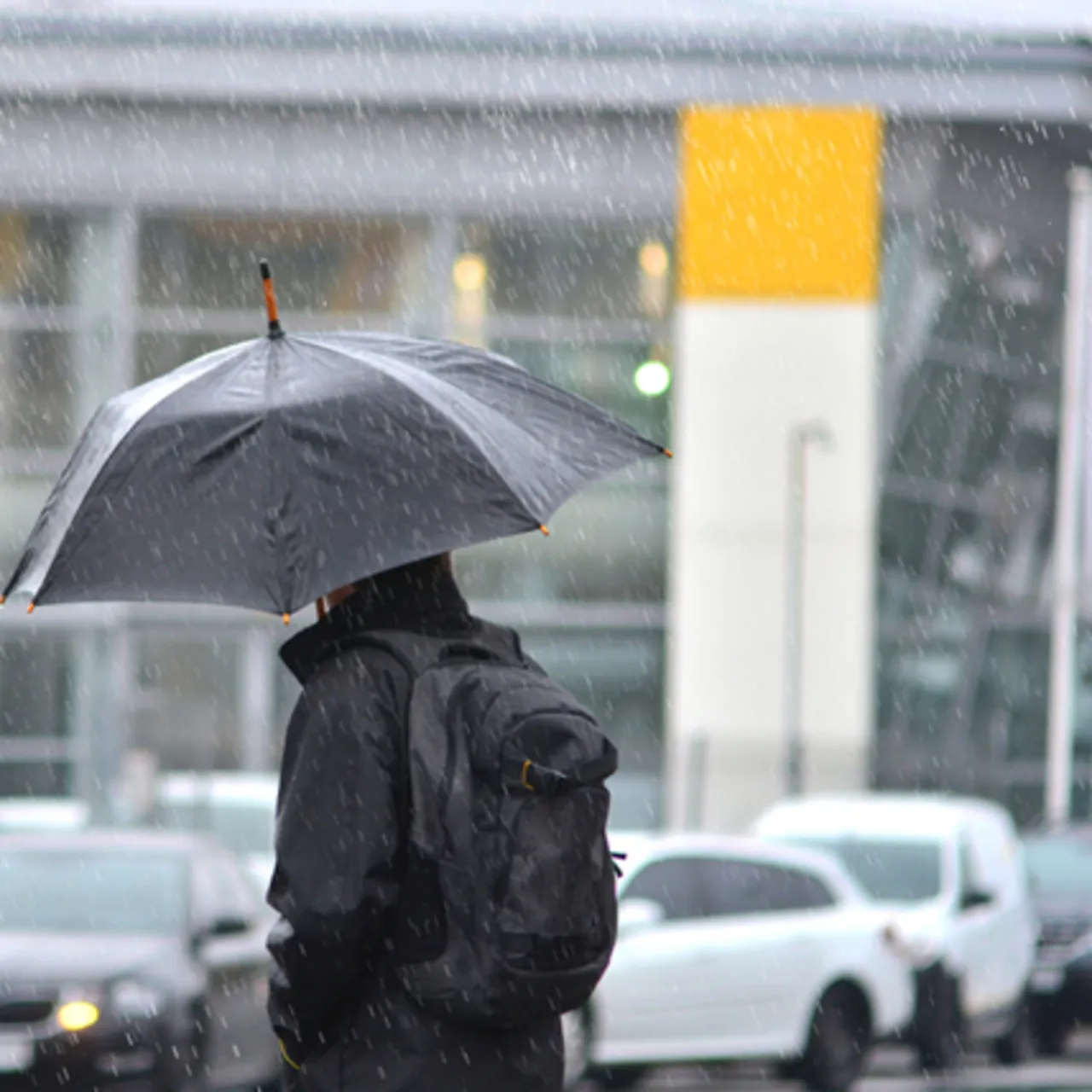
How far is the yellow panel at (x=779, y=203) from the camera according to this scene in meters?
28.5

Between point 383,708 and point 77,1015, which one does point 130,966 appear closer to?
point 77,1015

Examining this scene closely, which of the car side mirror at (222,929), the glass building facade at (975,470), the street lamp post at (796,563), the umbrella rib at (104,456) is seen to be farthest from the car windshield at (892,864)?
the glass building facade at (975,470)

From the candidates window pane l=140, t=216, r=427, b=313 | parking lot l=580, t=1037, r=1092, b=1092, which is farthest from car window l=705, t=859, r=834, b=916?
window pane l=140, t=216, r=427, b=313

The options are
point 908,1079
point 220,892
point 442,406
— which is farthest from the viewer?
point 908,1079

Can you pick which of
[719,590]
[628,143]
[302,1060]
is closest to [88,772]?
[719,590]

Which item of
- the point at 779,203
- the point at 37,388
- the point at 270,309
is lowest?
the point at 270,309

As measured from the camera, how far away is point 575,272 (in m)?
28.7

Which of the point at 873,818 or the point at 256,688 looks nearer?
the point at 873,818

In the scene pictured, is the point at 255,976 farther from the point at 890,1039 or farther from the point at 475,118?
the point at 475,118

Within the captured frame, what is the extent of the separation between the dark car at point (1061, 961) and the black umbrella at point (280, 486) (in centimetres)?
1306

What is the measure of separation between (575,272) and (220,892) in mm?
18157

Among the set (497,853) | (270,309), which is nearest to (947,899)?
(270,309)

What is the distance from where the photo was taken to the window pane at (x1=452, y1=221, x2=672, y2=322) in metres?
28.6

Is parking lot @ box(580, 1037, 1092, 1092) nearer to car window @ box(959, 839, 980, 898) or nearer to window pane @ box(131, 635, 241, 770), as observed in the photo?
car window @ box(959, 839, 980, 898)
